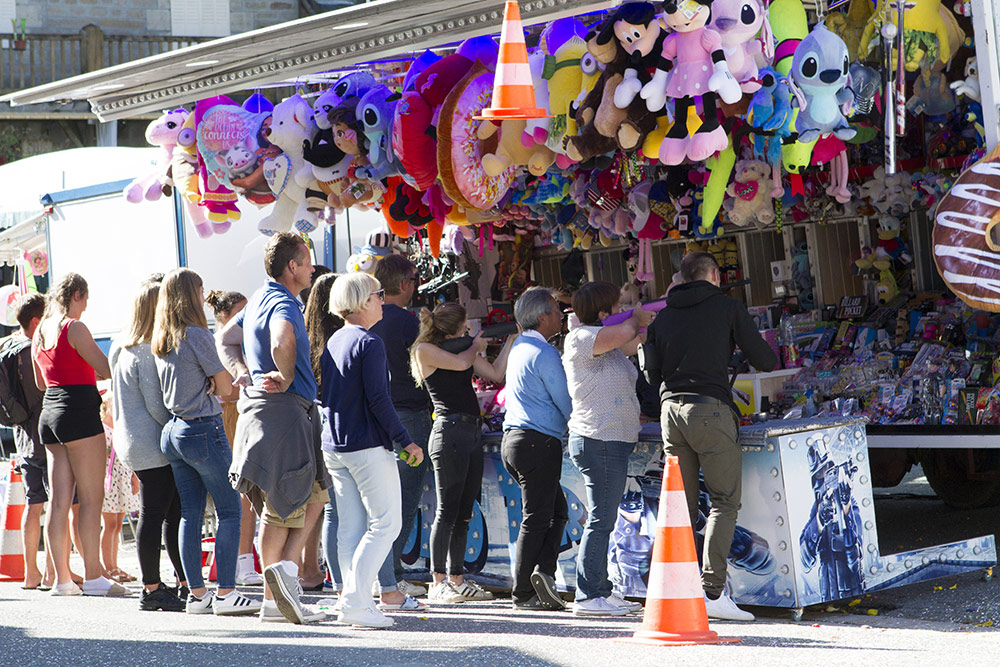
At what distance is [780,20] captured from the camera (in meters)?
6.67

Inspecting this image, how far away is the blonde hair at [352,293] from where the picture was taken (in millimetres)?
6066

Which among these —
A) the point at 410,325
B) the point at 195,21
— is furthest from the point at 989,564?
the point at 195,21

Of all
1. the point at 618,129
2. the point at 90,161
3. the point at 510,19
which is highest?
the point at 90,161

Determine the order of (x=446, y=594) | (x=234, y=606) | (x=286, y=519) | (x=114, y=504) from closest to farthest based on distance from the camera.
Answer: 1. (x=286, y=519)
2. (x=234, y=606)
3. (x=446, y=594)
4. (x=114, y=504)

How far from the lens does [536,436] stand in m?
6.50

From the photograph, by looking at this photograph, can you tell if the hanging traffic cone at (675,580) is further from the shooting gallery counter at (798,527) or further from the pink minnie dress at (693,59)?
the pink minnie dress at (693,59)

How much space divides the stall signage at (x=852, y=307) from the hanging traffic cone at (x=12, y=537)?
5.74 metres

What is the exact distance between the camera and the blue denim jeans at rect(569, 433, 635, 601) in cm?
634

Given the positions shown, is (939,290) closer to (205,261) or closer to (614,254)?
(614,254)

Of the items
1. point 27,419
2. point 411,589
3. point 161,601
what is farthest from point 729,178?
point 27,419

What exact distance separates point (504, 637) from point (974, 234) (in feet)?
9.92

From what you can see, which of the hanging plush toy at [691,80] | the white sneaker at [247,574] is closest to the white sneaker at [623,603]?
the hanging plush toy at [691,80]

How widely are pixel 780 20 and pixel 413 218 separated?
2.99 m

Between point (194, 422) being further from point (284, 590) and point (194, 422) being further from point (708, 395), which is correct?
point (708, 395)
